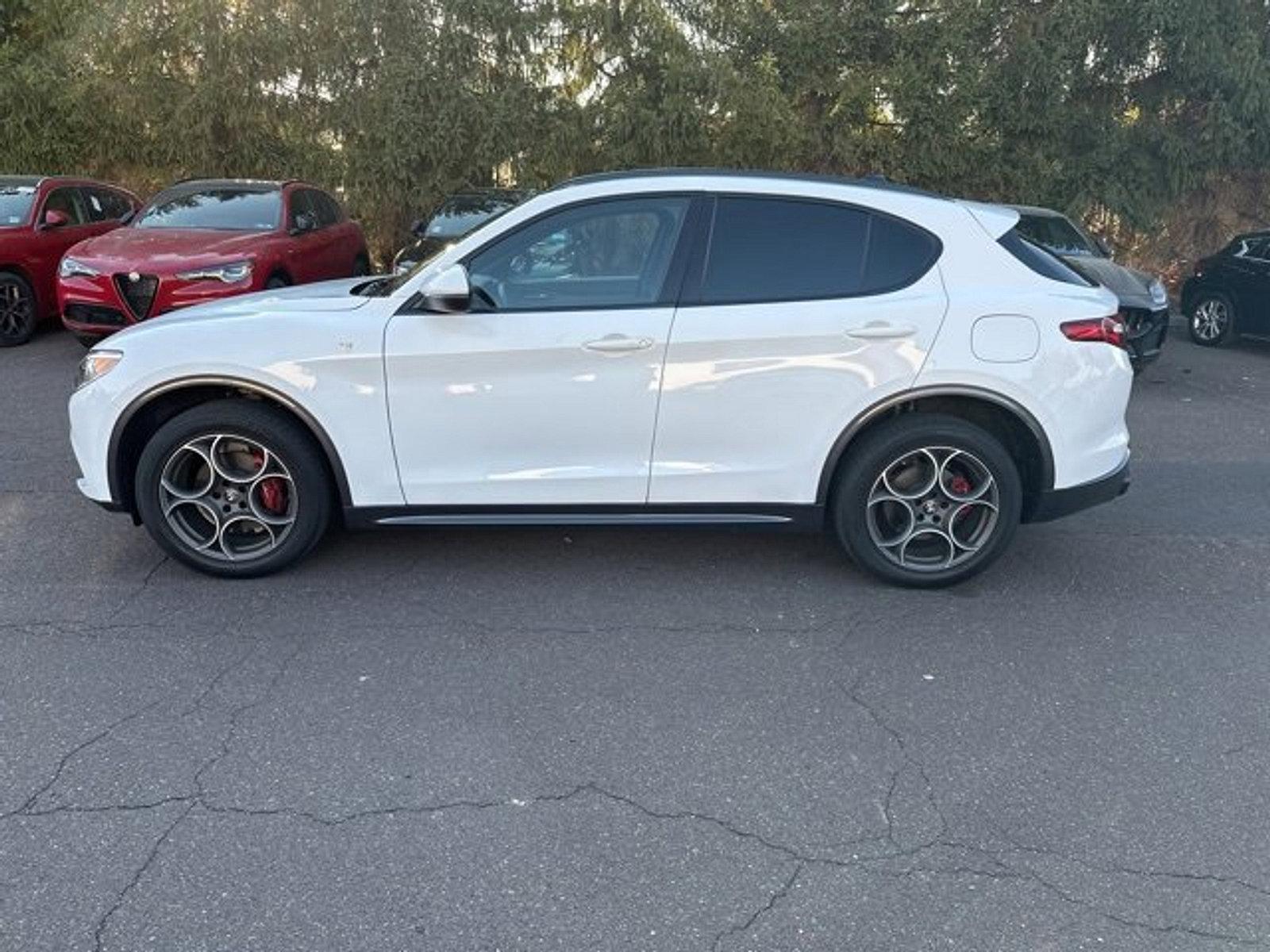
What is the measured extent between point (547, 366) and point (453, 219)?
6.30 m

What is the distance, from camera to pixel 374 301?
13.7 feet

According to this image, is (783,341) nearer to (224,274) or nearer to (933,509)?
(933,509)

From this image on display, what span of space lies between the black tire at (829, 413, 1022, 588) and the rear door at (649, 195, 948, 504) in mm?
178

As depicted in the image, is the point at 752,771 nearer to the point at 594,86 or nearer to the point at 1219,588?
the point at 1219,588

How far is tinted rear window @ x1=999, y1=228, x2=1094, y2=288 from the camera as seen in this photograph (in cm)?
423

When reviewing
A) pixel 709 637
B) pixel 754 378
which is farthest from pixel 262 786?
pixel 754 378

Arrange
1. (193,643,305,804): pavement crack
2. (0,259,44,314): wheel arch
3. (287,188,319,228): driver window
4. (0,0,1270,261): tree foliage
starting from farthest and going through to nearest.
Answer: (0,0,1270,261): tree foliage
(287,188,319,228): driver window
(0,259,44,314): wheel arch
(193,643,305,804): pavement crack

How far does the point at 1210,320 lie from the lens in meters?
10.8

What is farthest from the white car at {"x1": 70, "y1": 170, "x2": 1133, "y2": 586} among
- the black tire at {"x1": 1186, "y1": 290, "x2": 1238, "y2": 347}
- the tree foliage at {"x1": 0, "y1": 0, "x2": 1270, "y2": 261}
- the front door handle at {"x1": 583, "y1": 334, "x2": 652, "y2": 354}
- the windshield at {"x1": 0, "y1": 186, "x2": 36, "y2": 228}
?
the tree foliage at {"x1": 0, "y1": 0, "x2": 1270, "y2": 261}

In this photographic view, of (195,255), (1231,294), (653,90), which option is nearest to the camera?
(195,255)

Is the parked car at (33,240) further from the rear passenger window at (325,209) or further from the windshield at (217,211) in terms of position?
the rear passenger window at (325,209)

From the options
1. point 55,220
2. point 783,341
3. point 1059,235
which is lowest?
point 783,341

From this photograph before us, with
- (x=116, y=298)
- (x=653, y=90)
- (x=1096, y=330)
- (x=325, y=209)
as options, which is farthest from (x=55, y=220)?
(x=1096, y=330)

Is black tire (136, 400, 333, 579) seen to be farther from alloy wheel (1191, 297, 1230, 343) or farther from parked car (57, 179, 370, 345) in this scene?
alloy wheel (1191, 297, 1230, 343)
